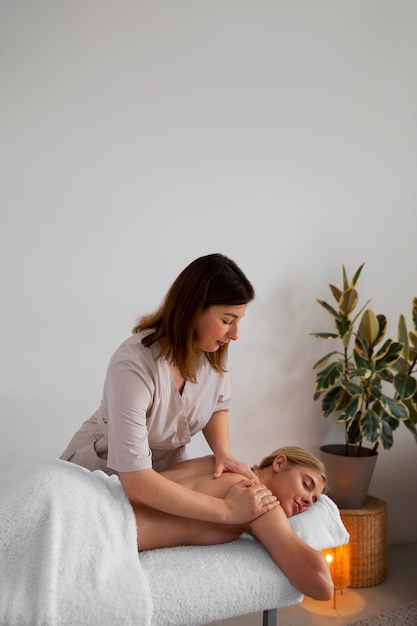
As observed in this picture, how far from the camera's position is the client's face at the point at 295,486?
69.6 inches

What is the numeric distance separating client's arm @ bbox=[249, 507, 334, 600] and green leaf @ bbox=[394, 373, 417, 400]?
1205 millimetres

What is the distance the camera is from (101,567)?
139 cm

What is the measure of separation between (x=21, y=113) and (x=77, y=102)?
0.21m

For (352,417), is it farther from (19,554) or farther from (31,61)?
(31,61)

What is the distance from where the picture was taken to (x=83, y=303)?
2486mm

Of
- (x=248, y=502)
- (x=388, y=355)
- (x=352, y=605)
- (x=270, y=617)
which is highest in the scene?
(x=388, y=355)

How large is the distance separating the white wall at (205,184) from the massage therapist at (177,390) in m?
0.66

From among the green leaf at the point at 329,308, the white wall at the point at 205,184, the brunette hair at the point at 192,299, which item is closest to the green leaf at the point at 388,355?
the green leaf at the point at 329,308

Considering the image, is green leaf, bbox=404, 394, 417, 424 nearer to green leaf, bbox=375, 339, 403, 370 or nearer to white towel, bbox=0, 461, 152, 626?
green leaf, bbox=375, 339, 403, 370

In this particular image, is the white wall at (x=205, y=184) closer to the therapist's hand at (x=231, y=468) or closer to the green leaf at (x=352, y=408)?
the green leaf at (x=352, y=408)

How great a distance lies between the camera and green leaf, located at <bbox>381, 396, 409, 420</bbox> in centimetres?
262

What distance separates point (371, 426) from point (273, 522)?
3.64 feet

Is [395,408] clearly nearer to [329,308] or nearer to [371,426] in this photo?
[371,426]

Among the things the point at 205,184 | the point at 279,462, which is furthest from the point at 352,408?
the point at 205,184
